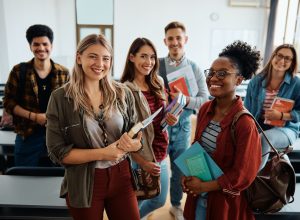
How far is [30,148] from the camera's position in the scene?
218 cm

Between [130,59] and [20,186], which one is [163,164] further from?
[20,186]

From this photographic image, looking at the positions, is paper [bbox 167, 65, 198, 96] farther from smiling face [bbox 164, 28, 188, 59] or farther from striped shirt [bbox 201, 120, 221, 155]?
striped shirt [bbox 201, 120, 221, 155]

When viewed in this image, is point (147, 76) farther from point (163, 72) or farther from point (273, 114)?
point (273, 114)

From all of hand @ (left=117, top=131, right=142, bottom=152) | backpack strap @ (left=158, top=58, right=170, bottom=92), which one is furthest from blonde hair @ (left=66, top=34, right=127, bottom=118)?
backpack strap @ (left=158, top=58, right=170, bottom=92)

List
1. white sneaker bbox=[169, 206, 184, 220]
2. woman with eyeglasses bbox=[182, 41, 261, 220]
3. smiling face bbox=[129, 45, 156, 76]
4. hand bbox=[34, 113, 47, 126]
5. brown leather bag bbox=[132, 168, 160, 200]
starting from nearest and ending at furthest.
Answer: woman with eyeglasses bbox=[182, 41, 261, 220], brown leather bag bbox=[132, 168, 160, 200], smiling face bbox=[129, 45, 156, 76], hand bbox=[34, 113, 47, 126], white sneaker bbox=[169, 206, 184, 220]

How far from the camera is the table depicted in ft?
5.32

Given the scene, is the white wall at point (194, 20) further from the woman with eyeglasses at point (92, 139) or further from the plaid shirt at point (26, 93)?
the woman with eyeglasses at point (92, 139)

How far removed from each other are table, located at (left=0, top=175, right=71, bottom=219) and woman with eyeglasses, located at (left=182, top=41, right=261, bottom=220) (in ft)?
2.87

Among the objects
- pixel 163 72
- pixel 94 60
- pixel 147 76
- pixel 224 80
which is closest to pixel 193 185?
pixel 224 80

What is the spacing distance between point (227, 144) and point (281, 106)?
3.84 feet

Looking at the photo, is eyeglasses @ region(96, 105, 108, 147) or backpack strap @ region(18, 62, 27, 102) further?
backpack strap @ region(18, 62, 27, 102)

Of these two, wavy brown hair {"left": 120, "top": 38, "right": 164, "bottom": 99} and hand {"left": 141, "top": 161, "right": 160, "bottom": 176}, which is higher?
A: wavy brown hair {"left": 120, "top": 38, "right": 164, "bottom": 99}

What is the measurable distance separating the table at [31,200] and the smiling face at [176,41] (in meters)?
1.39

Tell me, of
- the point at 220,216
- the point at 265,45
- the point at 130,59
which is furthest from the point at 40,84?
the point at 265,45
